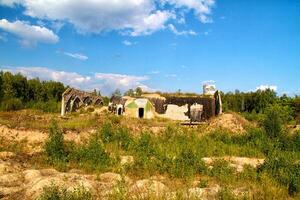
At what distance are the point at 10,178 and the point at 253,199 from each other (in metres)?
8.69

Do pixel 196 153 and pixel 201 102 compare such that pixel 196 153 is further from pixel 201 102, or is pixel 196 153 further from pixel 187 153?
pixel 201 102

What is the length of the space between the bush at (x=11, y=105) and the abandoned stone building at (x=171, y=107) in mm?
14163

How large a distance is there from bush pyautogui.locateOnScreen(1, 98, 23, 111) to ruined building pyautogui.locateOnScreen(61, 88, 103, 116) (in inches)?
339

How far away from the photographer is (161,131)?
2334 cm

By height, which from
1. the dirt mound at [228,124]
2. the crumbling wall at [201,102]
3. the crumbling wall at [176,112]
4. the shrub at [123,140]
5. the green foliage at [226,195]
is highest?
the crumbling wall at [201,102]

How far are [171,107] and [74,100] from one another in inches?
372

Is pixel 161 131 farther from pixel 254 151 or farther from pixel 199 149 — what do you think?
pixel 254 151

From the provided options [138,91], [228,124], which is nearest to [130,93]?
[138,91]

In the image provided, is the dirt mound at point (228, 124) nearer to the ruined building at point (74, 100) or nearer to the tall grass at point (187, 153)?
the tall grass at point (187, 153)

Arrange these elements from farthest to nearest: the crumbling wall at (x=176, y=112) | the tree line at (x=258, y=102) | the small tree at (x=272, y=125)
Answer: the tree line at (x=258, y=102), the crumbling wall at (x=176, y=112), the small tree at (x=272, y=125)

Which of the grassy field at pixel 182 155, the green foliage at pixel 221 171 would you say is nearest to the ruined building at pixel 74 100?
the grassy field at pixel 182 155

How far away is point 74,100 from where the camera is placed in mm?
33906

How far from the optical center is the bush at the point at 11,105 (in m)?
38.8

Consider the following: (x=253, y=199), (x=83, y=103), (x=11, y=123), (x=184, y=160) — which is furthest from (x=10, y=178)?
(x=83, y=103)
